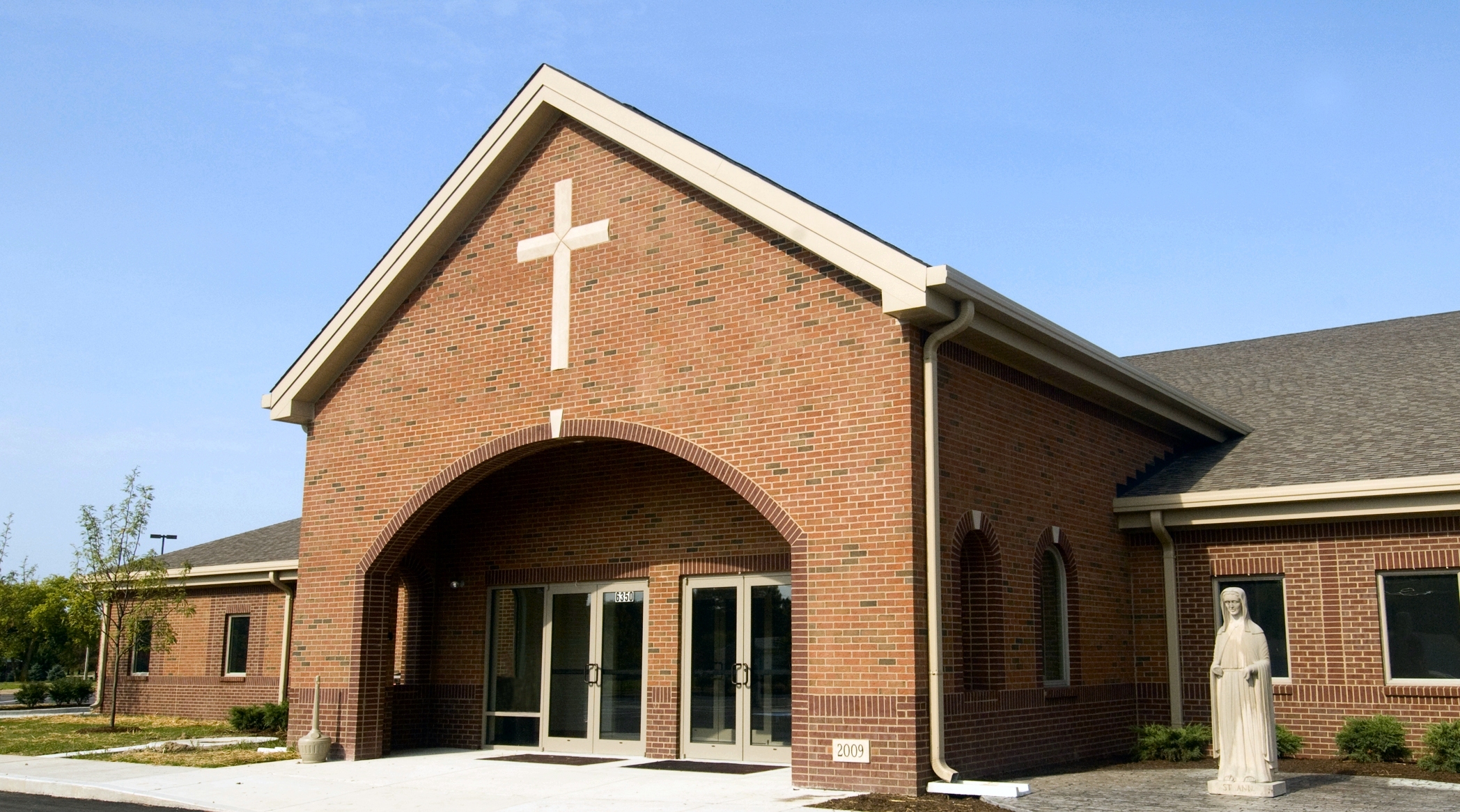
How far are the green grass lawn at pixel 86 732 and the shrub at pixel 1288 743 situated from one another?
1334cm

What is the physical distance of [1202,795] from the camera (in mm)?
12258

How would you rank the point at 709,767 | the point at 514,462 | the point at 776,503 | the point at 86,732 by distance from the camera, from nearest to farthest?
the point at 776,503 → the point at 709,767 → the point at 514,462 → the point at 86,732

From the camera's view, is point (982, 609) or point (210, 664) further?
point (210, 664)

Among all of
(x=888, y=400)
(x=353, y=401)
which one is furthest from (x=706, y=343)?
(x=353, y=401)

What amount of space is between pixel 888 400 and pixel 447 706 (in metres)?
8.73

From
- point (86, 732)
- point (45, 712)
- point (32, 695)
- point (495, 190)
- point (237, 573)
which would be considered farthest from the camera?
point (32, 695)

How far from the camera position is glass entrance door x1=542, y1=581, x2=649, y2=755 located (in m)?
16.6

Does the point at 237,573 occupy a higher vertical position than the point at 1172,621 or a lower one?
higher

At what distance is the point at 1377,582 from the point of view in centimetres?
1512

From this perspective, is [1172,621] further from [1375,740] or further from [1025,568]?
[1025,568]

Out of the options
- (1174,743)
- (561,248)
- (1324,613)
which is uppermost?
(561,248)

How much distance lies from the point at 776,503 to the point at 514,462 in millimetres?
4477

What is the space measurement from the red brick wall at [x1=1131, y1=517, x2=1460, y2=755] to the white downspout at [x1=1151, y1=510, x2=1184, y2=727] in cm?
8

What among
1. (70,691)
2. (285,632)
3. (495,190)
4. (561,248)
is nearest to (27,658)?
(70,691)
